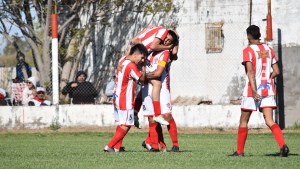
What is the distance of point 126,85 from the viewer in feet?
51.6

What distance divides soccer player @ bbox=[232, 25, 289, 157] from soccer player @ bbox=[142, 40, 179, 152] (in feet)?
5.65

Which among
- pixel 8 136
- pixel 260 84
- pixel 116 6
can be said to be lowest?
pixel 8 136

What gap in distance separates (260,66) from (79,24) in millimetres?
16182

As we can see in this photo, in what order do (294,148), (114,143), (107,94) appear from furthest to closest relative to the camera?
(107,94)
(294,148)
(114,143)

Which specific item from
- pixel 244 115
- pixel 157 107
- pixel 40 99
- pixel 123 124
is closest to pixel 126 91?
pixel 123 124

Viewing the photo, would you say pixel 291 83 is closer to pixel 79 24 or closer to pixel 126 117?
pixel 79 24

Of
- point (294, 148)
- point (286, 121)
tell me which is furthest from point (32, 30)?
point (294, 148)

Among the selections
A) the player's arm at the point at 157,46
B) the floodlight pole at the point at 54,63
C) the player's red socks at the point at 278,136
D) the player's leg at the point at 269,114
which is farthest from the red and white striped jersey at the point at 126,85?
the floodlight pole at the point at 54,63

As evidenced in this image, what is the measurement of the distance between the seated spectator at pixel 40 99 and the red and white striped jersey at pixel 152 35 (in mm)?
9938

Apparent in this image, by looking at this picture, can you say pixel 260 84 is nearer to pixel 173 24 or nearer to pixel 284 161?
pixel 284 161

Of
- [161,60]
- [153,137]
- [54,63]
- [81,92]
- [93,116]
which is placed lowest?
[93,116]

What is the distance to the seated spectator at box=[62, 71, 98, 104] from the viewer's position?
26.4 m

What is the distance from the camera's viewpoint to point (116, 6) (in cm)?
2967

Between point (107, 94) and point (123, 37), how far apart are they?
2566mm
